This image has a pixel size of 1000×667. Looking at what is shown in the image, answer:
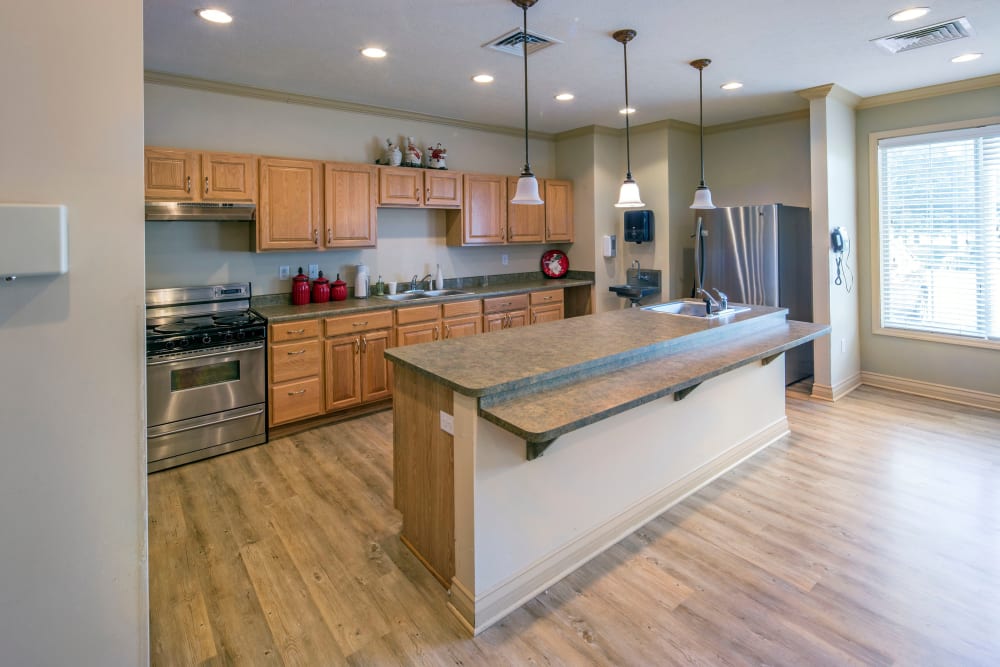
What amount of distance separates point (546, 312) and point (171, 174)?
3485 millimetres

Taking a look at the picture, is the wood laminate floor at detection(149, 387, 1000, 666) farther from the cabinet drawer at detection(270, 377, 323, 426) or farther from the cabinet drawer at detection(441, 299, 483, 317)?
the cabinet drawer at detection(441, 299, 483, 317)

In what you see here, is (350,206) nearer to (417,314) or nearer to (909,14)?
(417,314)

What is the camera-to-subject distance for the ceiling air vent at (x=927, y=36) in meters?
3.18

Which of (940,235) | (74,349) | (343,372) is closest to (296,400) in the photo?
(343,372)

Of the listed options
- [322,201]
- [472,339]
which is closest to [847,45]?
[472,339]

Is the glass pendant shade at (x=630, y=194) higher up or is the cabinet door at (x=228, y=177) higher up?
the cabinet door at (x=228, y=177)

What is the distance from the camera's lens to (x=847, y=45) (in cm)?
349

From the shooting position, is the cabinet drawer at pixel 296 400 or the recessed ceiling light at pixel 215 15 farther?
the cabinet drawer at pixel 296 400

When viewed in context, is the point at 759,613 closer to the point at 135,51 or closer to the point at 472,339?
the point at 472,339

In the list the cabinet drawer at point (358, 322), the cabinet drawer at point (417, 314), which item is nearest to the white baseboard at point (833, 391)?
the cabinet drawer at point (417, 314)

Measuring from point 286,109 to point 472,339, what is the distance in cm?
288

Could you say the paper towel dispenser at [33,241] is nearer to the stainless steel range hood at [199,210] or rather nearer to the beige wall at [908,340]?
the stainless steel range hood at [199,210]

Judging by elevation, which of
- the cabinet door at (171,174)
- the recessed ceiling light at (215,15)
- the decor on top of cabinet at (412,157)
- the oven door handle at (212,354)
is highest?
the recessed ceiling light at (215,15)

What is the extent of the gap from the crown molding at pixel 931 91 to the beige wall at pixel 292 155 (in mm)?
3254
